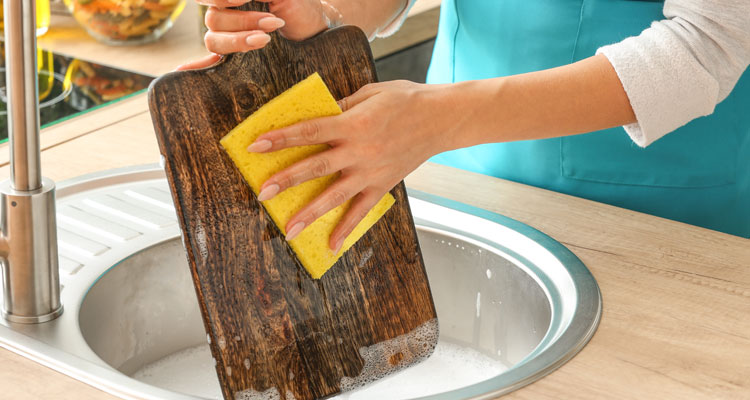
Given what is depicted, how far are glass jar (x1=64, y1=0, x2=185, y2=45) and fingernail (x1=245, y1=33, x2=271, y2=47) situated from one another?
2.74 feet

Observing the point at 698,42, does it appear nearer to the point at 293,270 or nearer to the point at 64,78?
the point at 293,270

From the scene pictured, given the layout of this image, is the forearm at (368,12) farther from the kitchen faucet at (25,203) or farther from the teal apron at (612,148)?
the kitchen faucet at (25,203)

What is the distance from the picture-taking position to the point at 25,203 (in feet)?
2.18

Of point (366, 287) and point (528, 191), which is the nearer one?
point (366, 287)

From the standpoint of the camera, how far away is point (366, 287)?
0.82 metres

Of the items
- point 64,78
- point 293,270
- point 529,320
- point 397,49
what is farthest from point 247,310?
point 397,49

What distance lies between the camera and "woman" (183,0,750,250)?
74cm

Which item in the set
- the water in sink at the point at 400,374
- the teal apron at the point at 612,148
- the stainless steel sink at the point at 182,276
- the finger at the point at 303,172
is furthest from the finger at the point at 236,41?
the teal apron at the point at 612,148

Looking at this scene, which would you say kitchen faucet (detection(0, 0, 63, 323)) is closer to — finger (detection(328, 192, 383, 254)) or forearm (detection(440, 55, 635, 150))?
finger (detection(328, 192, 383, 254))

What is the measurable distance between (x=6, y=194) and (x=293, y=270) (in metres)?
0.24

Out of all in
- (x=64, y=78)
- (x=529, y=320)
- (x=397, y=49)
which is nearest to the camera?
(x=529, y=320)

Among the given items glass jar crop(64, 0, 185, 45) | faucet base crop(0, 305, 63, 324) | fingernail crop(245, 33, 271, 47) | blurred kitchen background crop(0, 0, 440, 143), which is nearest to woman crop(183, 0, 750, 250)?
fingernail crop(245, 33, 271, 47)

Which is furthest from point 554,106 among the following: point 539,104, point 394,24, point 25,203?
point 25,203

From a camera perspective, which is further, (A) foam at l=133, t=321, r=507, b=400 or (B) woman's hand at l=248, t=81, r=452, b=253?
(A) foam at l=133, t=321, r=507, b=400
